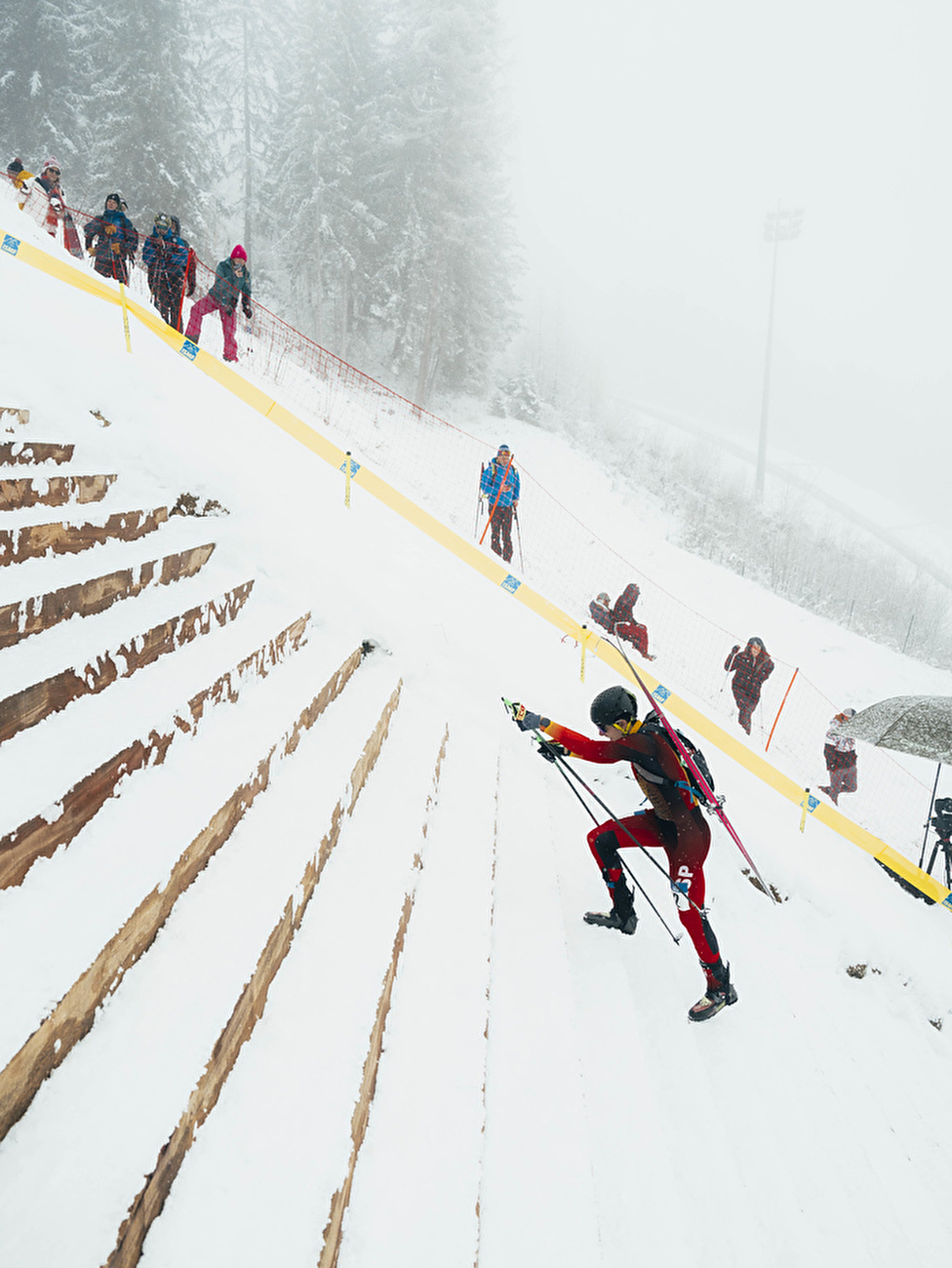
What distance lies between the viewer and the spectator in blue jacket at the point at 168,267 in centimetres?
837

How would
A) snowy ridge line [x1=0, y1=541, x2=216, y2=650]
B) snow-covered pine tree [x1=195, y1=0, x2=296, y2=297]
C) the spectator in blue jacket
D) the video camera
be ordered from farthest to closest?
snow-covered pine tree [x1=195, y1=0, x2=296, y2=297] < the spectator in blue jacket < the video camera < snowy ridge line [x1=0, y1=541, x2=216, y2=650]

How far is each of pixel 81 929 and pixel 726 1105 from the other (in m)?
2.92

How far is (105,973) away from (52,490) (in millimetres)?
2840

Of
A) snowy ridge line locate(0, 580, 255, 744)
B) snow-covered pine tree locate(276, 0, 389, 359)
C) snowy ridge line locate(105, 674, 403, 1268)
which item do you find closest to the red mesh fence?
snow-covered pine tree locate(276, 0, 389, 359)

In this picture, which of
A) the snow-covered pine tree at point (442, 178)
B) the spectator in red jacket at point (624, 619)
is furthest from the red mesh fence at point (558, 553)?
the snow-covered pine tree at point (442, 178)

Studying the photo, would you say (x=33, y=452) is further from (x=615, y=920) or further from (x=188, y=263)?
(x=188, y=263)

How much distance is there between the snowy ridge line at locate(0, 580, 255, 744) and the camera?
2.13 meters

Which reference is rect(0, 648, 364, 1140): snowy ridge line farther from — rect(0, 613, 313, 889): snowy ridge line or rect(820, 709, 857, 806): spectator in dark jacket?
rect(820, 709, 857, 806): spectator in dark jacket

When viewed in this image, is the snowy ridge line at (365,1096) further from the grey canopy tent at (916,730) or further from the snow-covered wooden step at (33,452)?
the grey canopy tent at (916,730)

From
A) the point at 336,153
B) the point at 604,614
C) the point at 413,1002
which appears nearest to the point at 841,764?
the point at 604,614

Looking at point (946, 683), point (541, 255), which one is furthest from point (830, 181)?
point (946, 683)

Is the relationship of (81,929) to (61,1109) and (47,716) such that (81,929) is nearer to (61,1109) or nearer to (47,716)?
(61,1109)

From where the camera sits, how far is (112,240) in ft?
31.3

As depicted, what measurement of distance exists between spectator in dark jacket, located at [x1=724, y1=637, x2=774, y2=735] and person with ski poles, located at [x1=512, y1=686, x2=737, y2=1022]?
19.6ft
